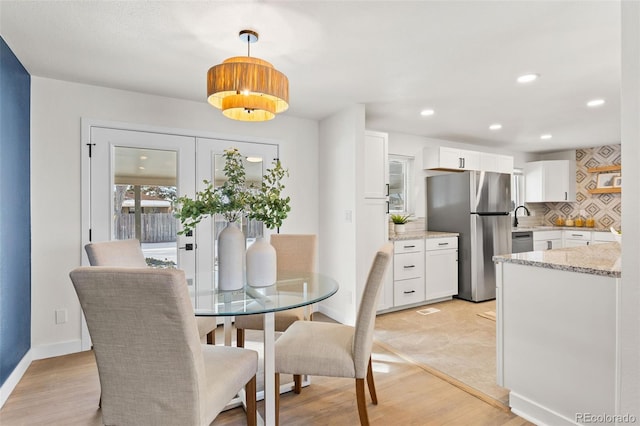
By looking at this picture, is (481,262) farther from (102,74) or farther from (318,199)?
(102,74)

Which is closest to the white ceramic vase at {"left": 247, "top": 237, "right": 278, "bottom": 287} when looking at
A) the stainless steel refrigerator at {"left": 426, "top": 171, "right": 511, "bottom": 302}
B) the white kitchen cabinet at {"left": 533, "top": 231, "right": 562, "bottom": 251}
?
the stainless steel refrigerator at {"left": 426, "top": 171, "right": 511, "bottom": 302}

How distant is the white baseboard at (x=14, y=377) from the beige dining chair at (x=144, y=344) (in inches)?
56.7

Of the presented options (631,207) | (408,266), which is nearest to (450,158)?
(408,266)

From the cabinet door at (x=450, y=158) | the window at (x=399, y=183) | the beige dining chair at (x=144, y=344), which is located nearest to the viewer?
the beige dining chair at (x=144, y=344)

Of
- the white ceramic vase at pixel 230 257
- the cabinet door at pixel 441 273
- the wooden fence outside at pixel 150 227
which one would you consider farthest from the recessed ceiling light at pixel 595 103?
the wooden fence outside at pixel 150 227

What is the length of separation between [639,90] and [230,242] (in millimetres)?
1927

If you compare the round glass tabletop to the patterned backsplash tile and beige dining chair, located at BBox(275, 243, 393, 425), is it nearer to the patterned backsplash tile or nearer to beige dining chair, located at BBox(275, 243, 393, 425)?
beige dining chair, located at BBox(275, 243, 393, 425)

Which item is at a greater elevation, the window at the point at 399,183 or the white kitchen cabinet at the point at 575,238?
the window at the point at 399,183

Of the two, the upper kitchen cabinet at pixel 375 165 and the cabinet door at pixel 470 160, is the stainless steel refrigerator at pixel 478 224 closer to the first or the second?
the cabinet door at pixel 470 160

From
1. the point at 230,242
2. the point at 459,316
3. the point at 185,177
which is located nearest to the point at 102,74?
the point at 185,177

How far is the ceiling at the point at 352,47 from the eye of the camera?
1.81 meters

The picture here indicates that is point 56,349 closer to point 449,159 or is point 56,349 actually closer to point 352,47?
point 352,47

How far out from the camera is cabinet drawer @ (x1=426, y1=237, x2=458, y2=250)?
13.9 feet

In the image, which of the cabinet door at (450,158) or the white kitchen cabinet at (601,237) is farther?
the white kitchen cabinet at (601,237)
